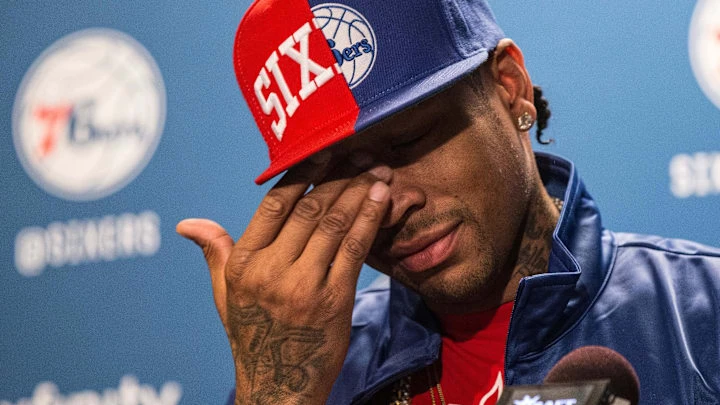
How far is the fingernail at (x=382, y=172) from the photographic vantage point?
46.2 inches

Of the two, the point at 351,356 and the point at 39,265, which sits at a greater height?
the point at 39,265

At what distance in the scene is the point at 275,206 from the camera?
1183mm

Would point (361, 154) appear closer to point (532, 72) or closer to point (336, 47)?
point (336, 47)

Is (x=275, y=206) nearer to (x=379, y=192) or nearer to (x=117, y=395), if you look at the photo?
(x=379, y=192)

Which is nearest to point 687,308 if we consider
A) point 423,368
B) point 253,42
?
point 423,368

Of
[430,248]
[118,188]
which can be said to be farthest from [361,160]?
[118,188]

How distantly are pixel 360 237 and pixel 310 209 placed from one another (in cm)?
8

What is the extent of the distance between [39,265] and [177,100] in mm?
509

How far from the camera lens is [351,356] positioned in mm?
1452

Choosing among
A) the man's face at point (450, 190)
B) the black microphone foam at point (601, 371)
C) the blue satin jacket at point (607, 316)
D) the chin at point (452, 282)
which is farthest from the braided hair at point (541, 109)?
the black microphone foam at point (601, 371)

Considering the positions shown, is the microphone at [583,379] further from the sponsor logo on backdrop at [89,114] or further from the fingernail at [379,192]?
the sponsor logo on backdrop at [89,114]

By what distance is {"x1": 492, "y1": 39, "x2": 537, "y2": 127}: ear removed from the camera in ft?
4.29

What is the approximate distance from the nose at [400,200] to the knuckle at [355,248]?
5 cm

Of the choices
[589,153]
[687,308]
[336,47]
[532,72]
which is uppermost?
[336,47]
